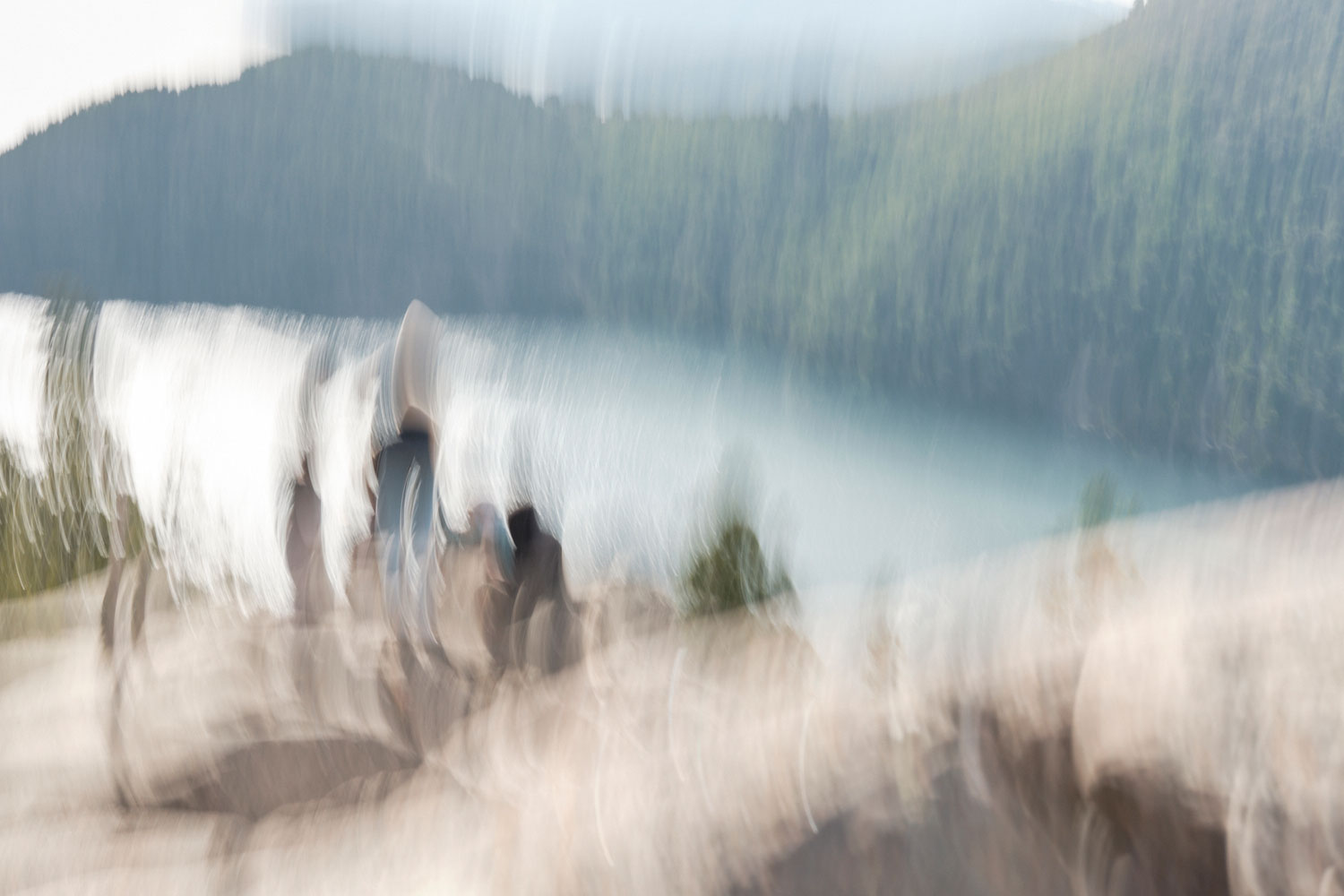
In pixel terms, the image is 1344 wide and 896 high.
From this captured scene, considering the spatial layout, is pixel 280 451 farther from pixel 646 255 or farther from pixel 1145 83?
pixel 1145 83

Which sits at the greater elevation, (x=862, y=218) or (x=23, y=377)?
(x=862, y=218)

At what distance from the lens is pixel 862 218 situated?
81 centimetres

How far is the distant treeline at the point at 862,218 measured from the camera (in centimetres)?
71

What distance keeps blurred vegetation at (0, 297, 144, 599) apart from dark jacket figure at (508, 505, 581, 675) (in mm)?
432

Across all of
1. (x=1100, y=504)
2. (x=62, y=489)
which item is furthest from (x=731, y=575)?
(x=62, y=489)

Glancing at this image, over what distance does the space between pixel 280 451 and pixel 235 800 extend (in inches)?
13.2

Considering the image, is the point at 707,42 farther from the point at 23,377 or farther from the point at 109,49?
the point at 23,377

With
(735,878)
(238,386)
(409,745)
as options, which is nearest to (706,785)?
(735,878)

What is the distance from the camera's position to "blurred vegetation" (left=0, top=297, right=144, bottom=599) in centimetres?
101

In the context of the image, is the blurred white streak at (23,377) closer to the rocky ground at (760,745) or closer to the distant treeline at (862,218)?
the distant treeline at (862,218)

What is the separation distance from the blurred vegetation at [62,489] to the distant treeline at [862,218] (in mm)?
75

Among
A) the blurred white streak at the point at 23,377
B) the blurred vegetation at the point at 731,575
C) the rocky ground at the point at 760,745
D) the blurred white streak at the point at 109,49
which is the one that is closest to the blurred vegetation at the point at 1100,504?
the rocky ground at the point at 760,745

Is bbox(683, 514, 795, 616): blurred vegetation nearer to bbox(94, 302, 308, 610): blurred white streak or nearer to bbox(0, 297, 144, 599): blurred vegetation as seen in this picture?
bbox(94, 302, 308, 610): blurred white streak

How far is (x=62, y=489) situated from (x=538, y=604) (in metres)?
0.55
